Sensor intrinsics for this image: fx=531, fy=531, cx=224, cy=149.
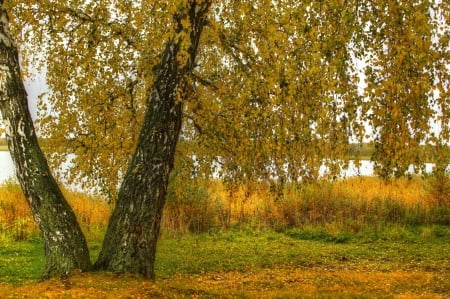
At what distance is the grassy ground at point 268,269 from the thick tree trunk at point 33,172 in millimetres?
407

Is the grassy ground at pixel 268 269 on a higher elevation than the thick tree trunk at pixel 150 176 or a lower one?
lower

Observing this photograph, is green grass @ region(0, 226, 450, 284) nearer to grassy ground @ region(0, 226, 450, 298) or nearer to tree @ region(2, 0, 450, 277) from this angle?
grassy ground @ region(0, 226, 450, 298)

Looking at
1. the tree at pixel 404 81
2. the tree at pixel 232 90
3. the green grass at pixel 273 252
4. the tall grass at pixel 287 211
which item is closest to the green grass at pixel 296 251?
the green grass at pixel 273 252

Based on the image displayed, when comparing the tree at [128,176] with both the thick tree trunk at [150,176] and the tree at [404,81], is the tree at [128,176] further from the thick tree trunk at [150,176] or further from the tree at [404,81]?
the tree at [404,81]

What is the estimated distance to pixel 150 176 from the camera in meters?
8.79

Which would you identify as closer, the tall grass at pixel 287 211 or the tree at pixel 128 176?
the tree at pixel 128 176

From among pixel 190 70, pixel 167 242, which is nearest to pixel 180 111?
pixel 190 70

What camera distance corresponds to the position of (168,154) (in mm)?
8938

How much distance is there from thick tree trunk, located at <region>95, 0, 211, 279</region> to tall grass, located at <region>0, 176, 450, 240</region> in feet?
28.1

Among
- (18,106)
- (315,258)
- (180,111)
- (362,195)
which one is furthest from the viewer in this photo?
(362,195)

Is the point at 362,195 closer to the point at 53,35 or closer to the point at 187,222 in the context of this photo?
the point at 187,222

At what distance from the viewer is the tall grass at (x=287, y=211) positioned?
18.7 meters

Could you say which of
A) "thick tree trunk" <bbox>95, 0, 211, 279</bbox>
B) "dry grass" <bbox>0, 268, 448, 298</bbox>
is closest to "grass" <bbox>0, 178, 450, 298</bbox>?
"dry grass" <bbox>0, 268, 448, 298</bbox>

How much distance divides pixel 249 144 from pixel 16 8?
18.3 ft
